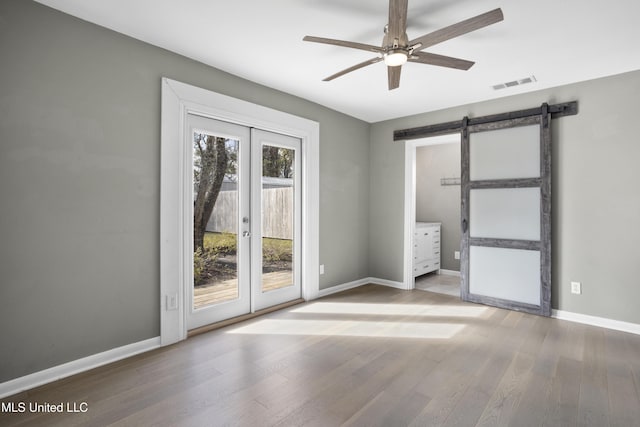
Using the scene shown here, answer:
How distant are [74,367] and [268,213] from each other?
219 centimetres

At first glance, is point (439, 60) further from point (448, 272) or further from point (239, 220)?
point (448, 272)

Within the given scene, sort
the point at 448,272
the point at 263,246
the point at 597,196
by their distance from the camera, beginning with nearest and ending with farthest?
the point at 597,196 → the point at 263,246 → the point at 448,272

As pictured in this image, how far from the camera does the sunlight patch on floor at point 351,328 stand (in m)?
3.12

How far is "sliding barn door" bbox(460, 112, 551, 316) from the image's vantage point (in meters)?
3.64

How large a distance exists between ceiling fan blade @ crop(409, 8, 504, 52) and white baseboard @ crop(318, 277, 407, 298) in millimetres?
3254

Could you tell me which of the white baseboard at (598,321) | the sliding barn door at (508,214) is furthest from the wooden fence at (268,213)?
the white baseboard at (598,321)

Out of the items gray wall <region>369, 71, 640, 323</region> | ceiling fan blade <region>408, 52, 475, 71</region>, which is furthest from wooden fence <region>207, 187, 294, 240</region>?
gray wall <region>369, 71, 640, 323</region>

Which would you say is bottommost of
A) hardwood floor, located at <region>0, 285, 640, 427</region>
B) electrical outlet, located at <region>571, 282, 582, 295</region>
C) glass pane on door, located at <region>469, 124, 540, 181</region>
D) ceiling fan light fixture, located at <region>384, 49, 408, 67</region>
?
hardwood floor, located at <region>0, 285, 640, 427</region>

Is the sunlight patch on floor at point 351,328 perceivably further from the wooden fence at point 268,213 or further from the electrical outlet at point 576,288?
the electrical outlet at point 576,288

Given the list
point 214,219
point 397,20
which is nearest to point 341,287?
point 214,219

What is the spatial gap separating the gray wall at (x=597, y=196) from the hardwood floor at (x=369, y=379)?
43 centimetres

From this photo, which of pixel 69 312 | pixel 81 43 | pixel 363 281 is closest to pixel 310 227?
pixel 363 281

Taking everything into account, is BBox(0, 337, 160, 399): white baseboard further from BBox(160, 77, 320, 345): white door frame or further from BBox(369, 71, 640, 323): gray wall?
BBox(369, 71, 640, 323): gray wall

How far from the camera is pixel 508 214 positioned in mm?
3908
